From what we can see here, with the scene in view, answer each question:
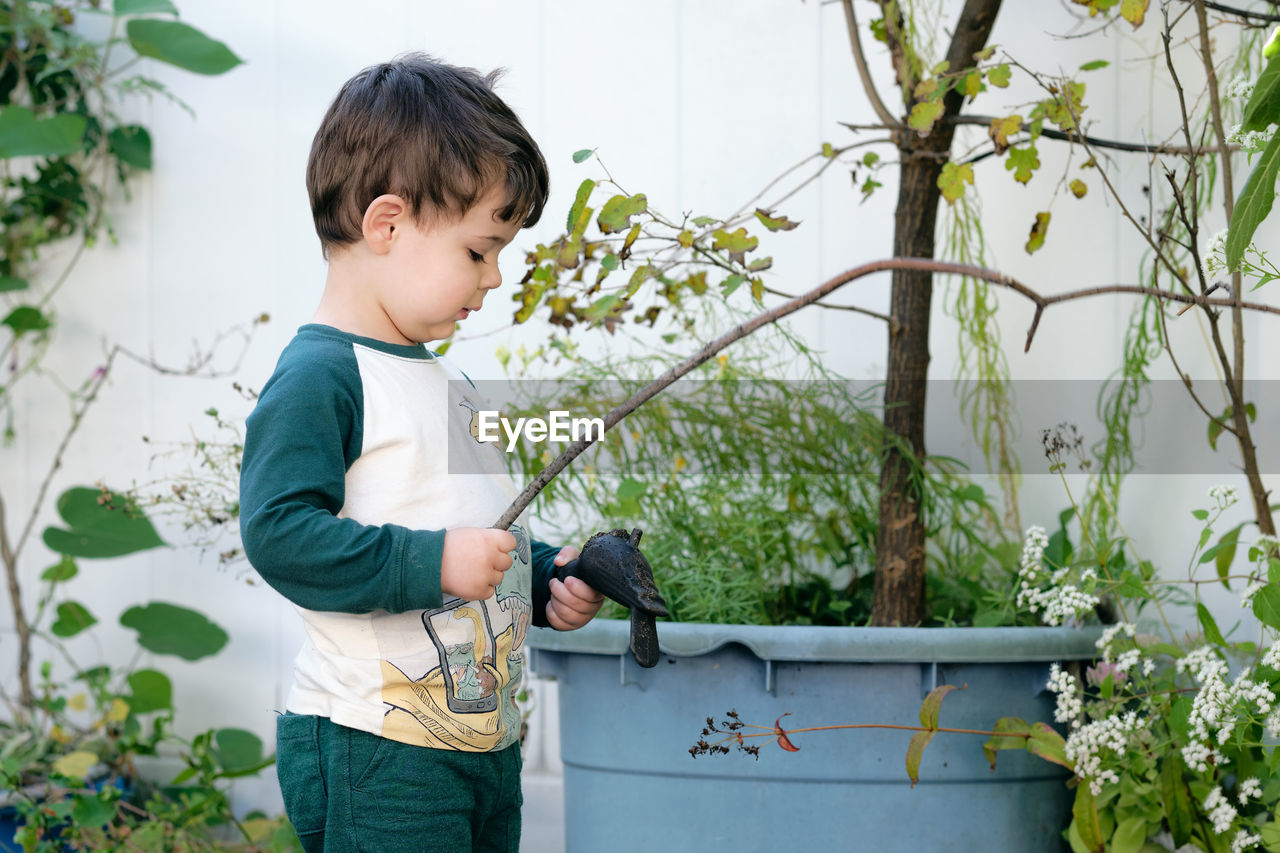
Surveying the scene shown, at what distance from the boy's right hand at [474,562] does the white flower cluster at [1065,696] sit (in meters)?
0.60

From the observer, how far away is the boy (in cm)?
85

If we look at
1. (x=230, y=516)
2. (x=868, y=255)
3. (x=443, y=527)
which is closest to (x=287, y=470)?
(x=443, y=527)

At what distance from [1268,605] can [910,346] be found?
0.53 m

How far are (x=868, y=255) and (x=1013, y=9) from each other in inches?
16.4

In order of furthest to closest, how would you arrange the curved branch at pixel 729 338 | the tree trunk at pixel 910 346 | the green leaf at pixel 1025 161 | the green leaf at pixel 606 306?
the tree trunk at pixel 910 346, the green leaf at pixel 1025 161, the green leaf at pixel 606 306, the curved branch at pixel 729 338

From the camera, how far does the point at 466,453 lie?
0.95m

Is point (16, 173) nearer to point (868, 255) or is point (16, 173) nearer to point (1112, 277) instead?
point (868, 255)

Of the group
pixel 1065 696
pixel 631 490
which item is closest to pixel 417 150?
pixel 631 490

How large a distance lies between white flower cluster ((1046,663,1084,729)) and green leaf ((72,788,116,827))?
1.25 m

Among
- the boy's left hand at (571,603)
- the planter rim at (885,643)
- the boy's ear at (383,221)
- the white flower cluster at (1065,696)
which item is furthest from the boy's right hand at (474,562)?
the white flower cluster at (1065,696)

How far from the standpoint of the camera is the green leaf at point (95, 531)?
5.71 ft

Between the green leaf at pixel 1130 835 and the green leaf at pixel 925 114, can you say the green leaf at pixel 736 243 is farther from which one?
the green leaf at pixel 1130 835

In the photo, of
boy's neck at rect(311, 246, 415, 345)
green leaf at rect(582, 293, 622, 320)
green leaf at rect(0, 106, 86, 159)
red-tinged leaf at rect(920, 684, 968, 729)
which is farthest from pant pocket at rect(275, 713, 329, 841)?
green leaf at rect(0, 106, 86, 159)

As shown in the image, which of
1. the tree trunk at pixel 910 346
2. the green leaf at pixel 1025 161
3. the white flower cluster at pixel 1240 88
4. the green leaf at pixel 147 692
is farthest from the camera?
the green leaf at pixel 147 692
